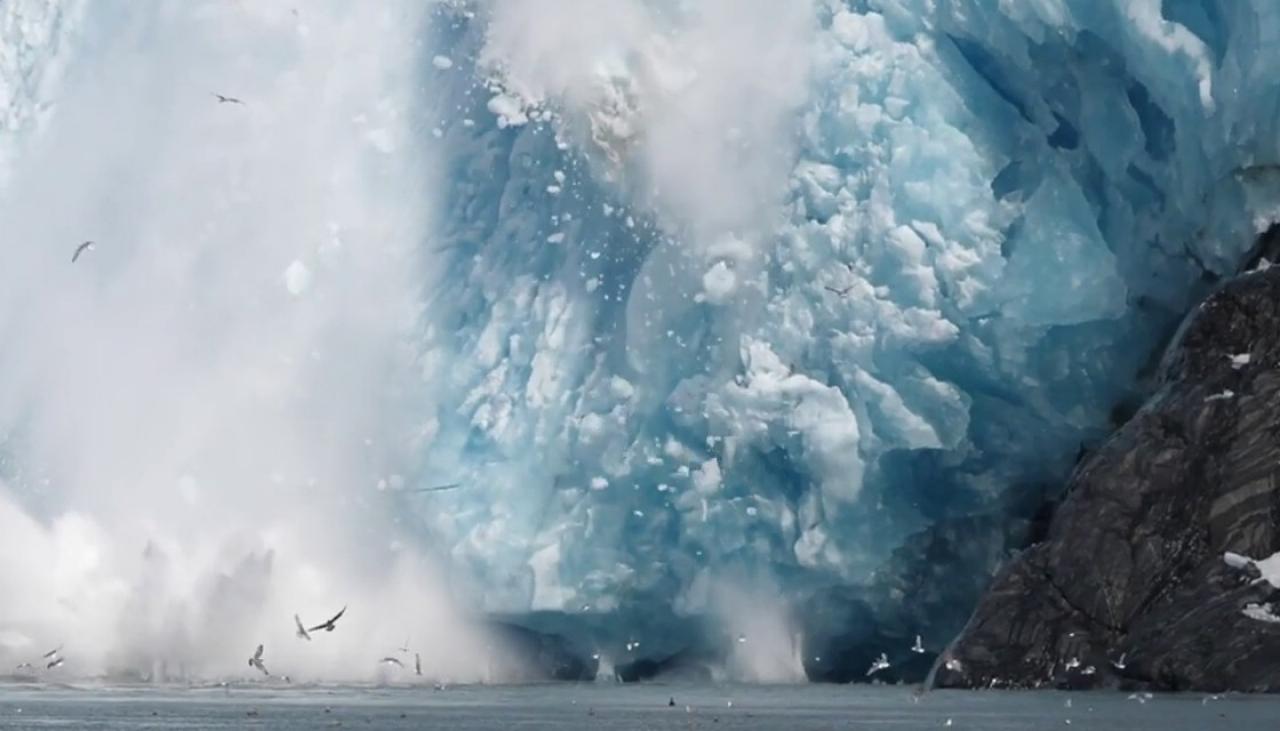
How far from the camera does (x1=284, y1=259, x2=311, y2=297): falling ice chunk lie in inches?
2041

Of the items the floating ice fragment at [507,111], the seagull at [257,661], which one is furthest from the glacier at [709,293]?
the seagull at [257,661]

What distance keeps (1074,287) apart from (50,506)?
2060cm

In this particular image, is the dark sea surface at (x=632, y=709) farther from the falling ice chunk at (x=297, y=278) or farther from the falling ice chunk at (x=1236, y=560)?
the falling ice chunk at (x=297, y=278)

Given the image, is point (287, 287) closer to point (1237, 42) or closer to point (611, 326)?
point (611, 326)

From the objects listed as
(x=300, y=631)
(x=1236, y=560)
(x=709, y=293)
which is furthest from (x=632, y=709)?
(x=1236, y=560)

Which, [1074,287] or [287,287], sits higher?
[287,287]

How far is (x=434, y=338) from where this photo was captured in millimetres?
49656

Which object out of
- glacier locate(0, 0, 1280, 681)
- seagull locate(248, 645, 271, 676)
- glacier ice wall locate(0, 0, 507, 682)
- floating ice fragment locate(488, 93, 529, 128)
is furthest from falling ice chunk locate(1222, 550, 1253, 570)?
seagull locate(248, 645, 271, 676)

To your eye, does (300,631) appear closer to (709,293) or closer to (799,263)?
(709,293)

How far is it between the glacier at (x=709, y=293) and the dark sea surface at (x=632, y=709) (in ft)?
5.22

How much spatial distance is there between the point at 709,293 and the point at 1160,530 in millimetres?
8646

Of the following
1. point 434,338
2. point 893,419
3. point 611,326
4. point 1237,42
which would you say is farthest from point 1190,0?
point 434,338

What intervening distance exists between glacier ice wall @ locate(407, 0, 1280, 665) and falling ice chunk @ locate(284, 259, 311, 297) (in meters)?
3.15

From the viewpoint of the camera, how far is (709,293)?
47.5 meters
